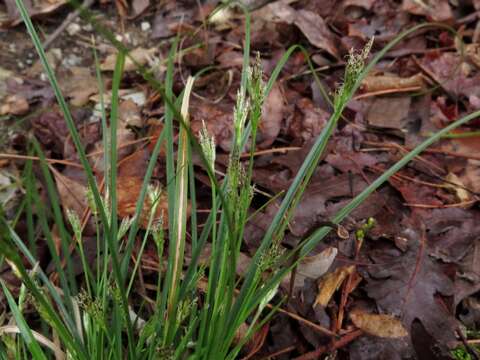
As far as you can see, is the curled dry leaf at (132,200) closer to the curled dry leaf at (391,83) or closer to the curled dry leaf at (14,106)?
the curled dry leaf at (14,106)

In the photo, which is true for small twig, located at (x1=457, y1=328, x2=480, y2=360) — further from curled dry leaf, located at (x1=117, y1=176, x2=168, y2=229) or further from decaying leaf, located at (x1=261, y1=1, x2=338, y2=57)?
decaying leaf, located at (x1=261, y1=1, x2=338, y2=57)

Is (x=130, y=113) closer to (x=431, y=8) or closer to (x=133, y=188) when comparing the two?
(x=133, y=188)

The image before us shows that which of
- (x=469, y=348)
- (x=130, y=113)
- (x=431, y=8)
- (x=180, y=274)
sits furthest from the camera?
(x=431, y=8)

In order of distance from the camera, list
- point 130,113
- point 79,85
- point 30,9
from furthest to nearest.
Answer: point 30,9, point 79,85, point 130,113

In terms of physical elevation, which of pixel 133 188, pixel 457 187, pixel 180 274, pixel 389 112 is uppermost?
pixel 180 274

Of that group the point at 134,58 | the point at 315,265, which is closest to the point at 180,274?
the point at 315,265

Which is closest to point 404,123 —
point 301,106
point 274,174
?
point 301,106
